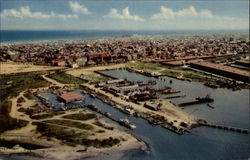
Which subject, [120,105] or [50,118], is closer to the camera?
[50,118]

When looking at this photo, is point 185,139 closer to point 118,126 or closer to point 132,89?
point 118,126

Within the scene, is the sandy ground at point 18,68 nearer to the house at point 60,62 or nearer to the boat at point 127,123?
the house at point 60,62

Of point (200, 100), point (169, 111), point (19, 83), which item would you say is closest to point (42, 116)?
point (169, 111)

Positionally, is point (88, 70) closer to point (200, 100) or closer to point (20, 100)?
point (20, 100)

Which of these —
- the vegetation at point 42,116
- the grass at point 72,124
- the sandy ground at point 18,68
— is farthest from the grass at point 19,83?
the grass at point 72,124

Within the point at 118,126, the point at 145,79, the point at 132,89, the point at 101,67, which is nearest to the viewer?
the point at 118,126

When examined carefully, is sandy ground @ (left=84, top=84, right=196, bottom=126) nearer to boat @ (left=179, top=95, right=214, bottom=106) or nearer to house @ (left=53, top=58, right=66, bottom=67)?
boat @ (left=179, top=95, right=214, bottom=106)

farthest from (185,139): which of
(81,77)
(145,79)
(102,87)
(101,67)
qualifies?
(101,67)
